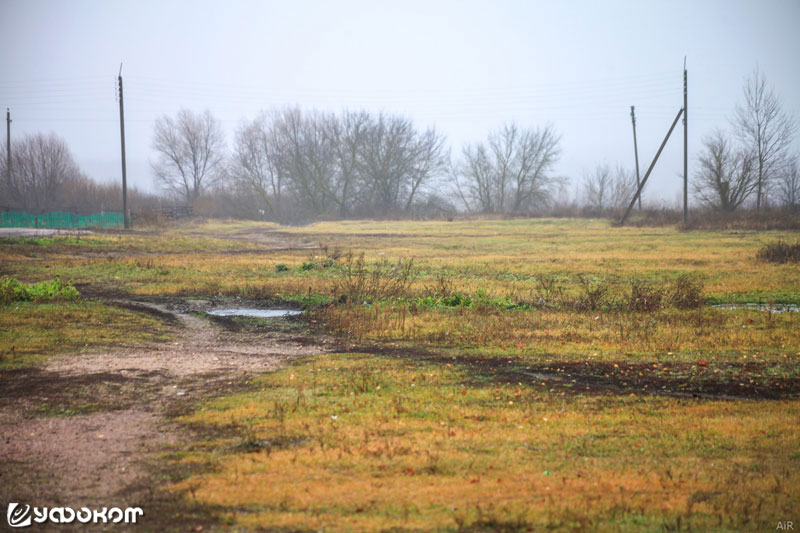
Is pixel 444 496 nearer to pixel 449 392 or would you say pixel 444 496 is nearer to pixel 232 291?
pixel 449 392

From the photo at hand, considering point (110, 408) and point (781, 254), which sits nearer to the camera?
point (110, 408)

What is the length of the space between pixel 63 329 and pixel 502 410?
9335mm

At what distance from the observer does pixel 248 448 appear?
644 cm

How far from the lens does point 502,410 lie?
790cm

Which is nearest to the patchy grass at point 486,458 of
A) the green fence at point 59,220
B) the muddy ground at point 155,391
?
the muddy ground at point 155,391

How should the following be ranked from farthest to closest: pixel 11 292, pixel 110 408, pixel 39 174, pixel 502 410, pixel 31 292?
pixel 39 174 → pixel 31 292 → pixel 11 292 → pixel 110 408 → pixel 502 410

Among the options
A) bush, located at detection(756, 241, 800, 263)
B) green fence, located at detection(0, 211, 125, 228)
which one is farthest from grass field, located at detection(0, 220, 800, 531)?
green fence, located at detection(0, 211, 125, 228)

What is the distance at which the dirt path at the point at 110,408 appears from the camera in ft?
18.2

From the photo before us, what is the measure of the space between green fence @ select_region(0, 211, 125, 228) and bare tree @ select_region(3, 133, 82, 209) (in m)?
19.9

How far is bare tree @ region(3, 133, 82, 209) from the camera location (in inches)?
2982

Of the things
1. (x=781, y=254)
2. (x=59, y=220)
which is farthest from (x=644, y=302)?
(x=59, y=220)

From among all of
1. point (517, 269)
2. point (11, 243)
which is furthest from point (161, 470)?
point (11, 243)

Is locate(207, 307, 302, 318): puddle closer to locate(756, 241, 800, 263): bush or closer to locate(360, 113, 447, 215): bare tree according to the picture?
locate(756, 241, 800, 263): bush

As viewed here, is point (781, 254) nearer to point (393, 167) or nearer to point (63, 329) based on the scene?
point (63, 329)
